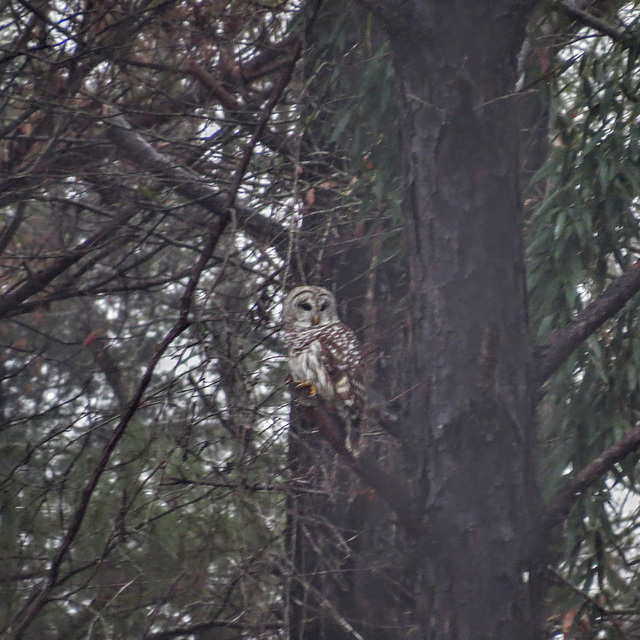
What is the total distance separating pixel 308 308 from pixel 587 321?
951 mm

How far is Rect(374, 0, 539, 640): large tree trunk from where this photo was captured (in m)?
2.32

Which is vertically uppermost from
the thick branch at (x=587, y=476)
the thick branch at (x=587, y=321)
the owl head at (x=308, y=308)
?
the owl head at (x=308, y=308)

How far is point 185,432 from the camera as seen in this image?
2209 millimetres

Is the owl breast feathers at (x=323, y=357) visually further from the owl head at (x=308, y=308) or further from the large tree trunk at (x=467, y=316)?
the large tree trunk at (x=467, y=316)

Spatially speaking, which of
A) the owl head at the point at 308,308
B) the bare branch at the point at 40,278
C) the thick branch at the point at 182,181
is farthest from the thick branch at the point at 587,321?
the bare branch at the point at 40,278

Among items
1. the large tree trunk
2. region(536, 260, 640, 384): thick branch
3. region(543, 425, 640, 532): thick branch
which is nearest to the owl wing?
the large tree trunk

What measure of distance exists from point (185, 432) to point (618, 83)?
1708mm

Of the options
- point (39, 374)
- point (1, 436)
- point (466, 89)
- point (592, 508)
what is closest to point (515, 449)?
point (592, 508)

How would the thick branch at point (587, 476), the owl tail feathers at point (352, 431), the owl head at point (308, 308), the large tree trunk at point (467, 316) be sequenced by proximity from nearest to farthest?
the thick branch at point (587, 476), the large tree trunk at point (467, 316), the owl tail feathers at point (352, 431), the owl head at point (308, 308)

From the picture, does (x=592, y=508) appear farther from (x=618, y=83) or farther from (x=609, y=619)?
(x=618, y=83)

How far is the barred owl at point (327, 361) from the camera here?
266cm

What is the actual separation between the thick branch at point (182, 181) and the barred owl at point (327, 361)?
0.34 m

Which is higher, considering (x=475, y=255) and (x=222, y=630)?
(x=475, y=255)

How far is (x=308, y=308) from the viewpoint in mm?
2881
